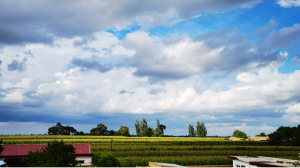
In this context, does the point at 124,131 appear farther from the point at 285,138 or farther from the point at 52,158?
the point at 52,158

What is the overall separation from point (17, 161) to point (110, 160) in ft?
42.2

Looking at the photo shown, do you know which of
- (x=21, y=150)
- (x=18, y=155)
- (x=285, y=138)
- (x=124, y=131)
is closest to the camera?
(x=18, y=155)

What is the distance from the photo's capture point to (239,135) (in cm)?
13888

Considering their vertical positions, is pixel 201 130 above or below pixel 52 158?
below

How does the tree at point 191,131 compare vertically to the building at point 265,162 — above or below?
below

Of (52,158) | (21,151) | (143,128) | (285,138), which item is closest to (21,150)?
(21,151)

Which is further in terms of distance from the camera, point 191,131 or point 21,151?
point 191,131

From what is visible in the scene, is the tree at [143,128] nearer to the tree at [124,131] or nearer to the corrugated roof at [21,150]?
the tree at [124,131]

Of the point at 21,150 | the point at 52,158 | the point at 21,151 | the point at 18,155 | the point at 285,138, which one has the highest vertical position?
the point at 52,158

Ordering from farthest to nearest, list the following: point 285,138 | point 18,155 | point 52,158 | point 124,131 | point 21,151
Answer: point 124,131
point 285,138
point 21,151
point 18,155
point 52,158

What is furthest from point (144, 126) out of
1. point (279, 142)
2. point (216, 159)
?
point (216, 159)

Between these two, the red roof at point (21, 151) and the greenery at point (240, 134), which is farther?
the greenery at point (240, 134)

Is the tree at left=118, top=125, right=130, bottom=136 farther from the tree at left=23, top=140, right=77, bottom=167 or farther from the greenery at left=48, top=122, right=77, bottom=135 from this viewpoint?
the tree at left=23, top=140, right=77, bottom=167

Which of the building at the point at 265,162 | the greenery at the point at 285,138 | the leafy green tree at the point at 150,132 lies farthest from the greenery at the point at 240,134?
the building at the point at 265,162
